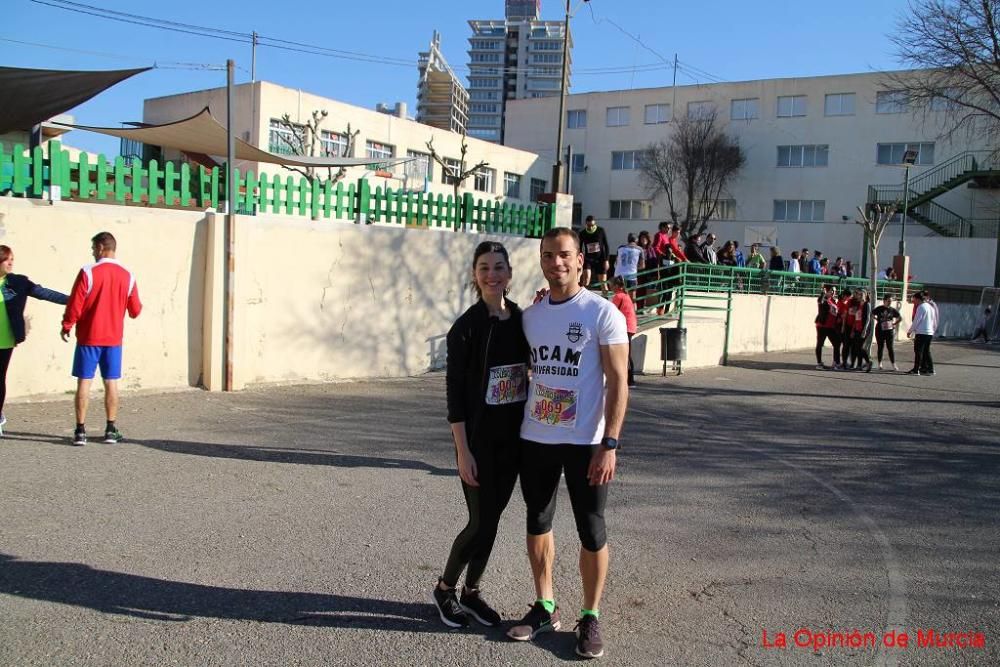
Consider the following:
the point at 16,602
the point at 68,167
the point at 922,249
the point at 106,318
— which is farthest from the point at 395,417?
the point at 922,249

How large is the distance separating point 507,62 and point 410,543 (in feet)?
603

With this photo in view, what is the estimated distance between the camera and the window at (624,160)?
51062mm

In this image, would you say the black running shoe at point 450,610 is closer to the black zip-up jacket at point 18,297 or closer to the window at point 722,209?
the black zip-up jacket at point 18,297

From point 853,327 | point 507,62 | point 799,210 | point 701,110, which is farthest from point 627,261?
point 507,62

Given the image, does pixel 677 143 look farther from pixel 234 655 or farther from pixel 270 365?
pixel 234 655

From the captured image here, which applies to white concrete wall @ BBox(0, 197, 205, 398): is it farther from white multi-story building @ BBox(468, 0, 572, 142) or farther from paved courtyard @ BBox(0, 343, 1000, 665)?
white multi-story building @ BBox(468, 0, 572, 142)

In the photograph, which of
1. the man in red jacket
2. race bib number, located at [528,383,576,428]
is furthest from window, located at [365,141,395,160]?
race bib number, located at [528,383,576,428]

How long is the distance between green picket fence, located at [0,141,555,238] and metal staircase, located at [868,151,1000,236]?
105 ft

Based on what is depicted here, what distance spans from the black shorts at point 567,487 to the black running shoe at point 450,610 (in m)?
0.53

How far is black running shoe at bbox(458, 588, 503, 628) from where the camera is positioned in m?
3.75

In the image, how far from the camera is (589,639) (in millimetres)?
3500

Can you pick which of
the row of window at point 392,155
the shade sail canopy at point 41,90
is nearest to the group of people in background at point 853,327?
the row of window at point 392,155

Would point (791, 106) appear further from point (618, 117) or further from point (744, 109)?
point (618, 117)

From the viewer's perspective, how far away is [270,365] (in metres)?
10.1
